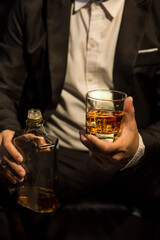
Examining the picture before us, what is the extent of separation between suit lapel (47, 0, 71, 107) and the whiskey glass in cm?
55

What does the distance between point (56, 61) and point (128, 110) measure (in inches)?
24.8

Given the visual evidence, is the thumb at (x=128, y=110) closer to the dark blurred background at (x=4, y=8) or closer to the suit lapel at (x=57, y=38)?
the suit lapel at (x=57, y=38)

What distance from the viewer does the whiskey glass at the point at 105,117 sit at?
1131 mm

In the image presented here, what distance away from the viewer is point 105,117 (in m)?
1.12

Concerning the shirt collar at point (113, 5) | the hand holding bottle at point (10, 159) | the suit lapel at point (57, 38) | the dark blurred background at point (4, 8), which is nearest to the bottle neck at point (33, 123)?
the hand holding bottle at point (10, 159)

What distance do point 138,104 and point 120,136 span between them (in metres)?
0.48

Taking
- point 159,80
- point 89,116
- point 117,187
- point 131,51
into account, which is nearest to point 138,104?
point 159,80

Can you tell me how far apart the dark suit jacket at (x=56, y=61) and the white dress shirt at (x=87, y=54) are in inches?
2.0

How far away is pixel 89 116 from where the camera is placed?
116 centimetres

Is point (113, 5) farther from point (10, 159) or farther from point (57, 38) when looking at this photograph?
point (10, 159)

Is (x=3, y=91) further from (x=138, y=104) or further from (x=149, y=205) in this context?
(x=149, y=205)

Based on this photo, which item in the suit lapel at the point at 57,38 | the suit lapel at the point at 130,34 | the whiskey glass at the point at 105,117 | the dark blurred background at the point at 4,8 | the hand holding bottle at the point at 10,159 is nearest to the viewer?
the whiskey glass at the point at 105,117

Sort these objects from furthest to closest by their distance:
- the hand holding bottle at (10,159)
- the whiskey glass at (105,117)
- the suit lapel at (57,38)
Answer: the suit lapel at (57,38), the hand holding bottle at (10,159), the whiskey glass at (105,117)

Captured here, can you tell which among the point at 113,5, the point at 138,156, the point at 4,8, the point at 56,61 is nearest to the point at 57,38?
the point at 56,61
